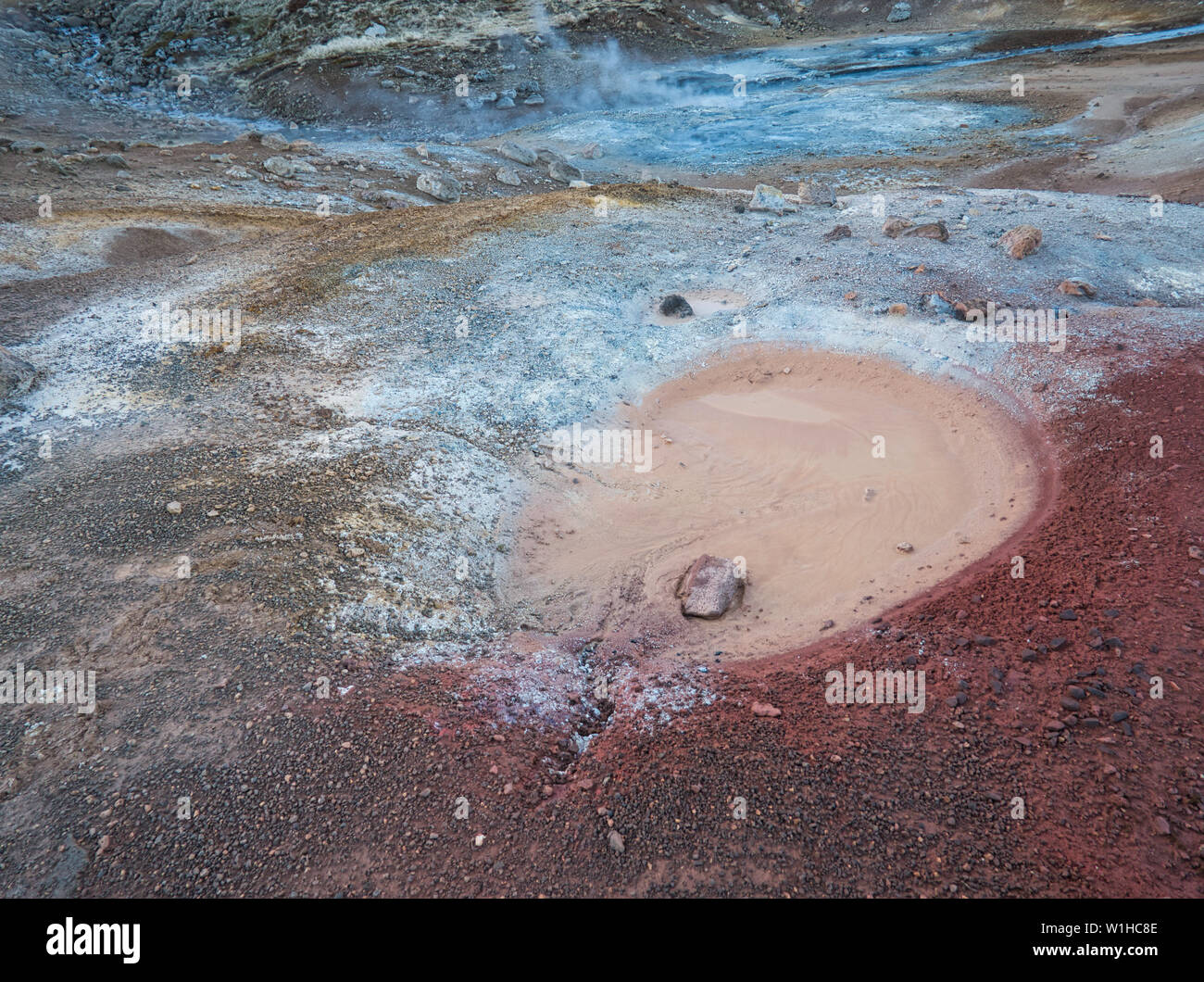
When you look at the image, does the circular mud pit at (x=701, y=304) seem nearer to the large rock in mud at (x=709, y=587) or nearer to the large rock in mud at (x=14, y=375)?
the large rock in mud at (x=709, y=587)

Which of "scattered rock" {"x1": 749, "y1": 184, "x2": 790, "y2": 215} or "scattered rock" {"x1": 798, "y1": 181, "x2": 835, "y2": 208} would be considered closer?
"scattered rock" {"x1": 749, "y1": 184, "x2": 790, "y2": 215}

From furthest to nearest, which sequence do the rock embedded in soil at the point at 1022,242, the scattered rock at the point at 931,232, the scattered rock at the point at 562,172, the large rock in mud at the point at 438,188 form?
the scattered rock at the point at 562,172, the large rock in mud at the point at 438,188, the scattered rock at the point at 931,232, the rock embedded in soil at the point at 1022,242

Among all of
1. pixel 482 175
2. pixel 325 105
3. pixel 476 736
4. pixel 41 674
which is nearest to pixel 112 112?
pixel 325 105

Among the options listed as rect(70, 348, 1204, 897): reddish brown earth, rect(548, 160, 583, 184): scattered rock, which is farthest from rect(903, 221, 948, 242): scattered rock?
rect(548, 160, 583, 184): scattered rock

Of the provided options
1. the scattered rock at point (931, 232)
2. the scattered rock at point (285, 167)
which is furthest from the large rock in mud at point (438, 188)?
the scattered rock at point (931, 232)

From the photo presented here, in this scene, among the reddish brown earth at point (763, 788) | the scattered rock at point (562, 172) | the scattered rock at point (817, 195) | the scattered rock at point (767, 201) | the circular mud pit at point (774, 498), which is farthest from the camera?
the scattered rock at point (562, 172)

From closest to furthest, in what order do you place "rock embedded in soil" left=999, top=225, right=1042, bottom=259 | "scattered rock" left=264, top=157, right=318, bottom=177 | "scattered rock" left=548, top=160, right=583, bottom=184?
1. "rock embedded in soil" left=999, top=225, right=1042, bottom=259
2. "scattered rock" left=264, top=157, right=318, bottom=177
3. "scattered rock" left=548, top=160, right=583, bottom=184

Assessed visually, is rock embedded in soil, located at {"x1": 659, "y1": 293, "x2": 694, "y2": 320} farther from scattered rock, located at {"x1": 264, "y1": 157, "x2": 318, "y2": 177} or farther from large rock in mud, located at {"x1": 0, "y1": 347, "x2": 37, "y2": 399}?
scattered rock, located at {"x1": 264, "y1": 157, "x2": 318, "y2": 177}
